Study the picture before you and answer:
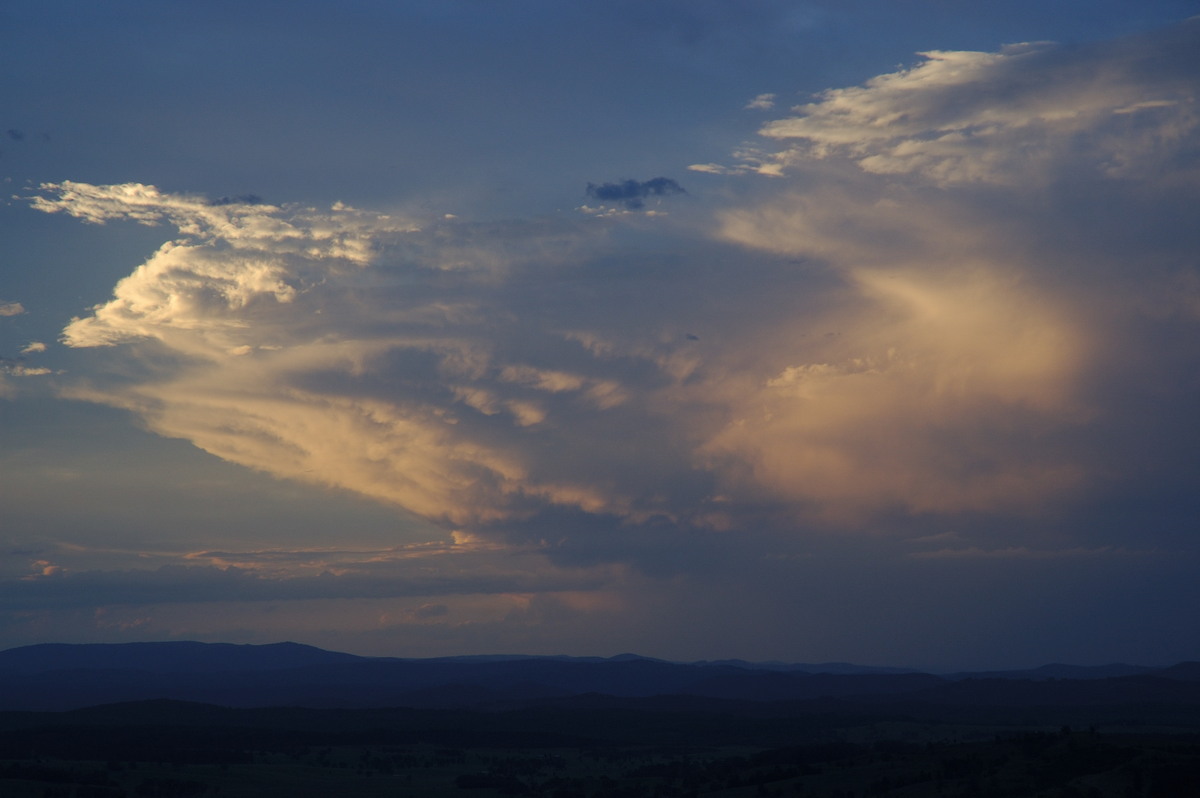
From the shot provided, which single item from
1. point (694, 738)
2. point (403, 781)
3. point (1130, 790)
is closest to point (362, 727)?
point (694, 738)

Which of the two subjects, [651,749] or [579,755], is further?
[651,749]

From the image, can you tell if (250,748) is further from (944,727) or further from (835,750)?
(944,727)

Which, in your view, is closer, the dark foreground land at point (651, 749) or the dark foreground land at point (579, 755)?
the dark foreground land at point (579, 755)

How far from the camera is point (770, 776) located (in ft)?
210

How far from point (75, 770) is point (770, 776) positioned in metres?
49.4

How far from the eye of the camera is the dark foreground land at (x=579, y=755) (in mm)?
52531

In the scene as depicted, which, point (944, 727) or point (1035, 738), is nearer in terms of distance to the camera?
point (1035, 738)

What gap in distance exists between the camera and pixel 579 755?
10812 cm

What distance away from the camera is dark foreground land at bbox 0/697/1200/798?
52.5m

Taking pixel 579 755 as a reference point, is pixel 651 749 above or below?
below

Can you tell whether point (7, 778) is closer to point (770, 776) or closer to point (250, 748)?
point (250, 748)

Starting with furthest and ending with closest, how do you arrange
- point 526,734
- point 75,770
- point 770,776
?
1. point 526,734
2. point 75,770
3. point 770,776

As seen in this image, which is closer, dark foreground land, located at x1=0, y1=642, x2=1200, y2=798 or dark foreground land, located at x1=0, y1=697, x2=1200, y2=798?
dark foreground land, located at x1=0, y1=697, x2=1200, y2=798

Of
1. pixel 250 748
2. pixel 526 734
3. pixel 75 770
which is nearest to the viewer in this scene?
pixel 75 770
